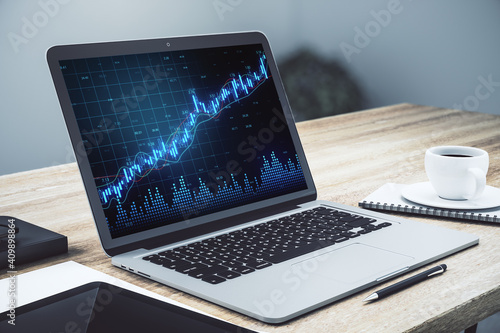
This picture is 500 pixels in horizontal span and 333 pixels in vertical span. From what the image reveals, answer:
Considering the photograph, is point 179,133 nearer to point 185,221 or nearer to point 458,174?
point 185,221

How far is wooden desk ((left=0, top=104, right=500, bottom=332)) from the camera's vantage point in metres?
0.66

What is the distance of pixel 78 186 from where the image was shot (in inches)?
48.5

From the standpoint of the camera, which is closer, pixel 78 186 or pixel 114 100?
pixel 114 100

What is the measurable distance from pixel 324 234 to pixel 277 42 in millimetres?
3226

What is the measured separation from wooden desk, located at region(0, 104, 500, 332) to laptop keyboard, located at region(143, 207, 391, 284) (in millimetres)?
54

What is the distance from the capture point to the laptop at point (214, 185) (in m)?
0.75

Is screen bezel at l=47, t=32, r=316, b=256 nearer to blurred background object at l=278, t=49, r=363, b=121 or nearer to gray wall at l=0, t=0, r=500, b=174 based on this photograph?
gray wall at l=0, t=0, r=500, b=174

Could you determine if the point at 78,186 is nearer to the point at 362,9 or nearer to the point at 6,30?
the point at 6,30

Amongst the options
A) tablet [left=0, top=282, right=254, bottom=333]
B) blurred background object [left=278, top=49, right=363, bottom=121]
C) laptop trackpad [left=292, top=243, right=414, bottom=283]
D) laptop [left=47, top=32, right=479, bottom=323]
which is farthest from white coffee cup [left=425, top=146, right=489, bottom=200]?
blurred background object [left=278, top=49, right=363, bottom=121]

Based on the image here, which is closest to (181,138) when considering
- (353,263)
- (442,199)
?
(353,263)

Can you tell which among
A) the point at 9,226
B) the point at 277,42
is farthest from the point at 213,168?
the point at 277,42

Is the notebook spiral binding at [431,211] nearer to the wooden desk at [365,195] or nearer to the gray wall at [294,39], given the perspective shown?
the wooden desk at [365,195]

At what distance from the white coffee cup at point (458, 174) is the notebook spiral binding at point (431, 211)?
0.04 meters

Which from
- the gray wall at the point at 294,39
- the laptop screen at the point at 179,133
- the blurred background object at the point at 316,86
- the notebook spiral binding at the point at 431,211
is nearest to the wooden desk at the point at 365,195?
the notebook spiral binding at the point at 431,211
